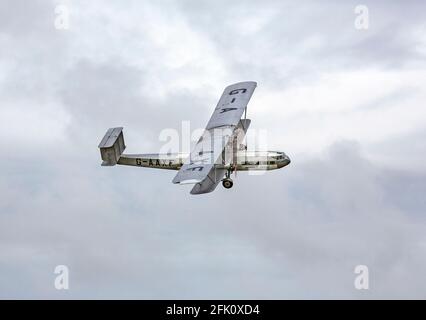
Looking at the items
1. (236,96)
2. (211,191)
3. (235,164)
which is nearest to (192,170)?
(211,191)

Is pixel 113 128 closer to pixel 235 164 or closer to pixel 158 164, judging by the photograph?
pixel 158 164

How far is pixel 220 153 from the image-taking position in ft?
209

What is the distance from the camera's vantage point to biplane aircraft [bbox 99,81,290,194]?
210 ft

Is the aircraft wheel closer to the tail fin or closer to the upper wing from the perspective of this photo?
the upper wing

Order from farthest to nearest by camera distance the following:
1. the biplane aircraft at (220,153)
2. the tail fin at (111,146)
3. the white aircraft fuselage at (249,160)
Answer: the tail fin at (111,146)
the white aircraft fuselage at (249,160)
the biplane aircraft at (220,153)

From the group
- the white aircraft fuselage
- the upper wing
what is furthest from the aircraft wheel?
the white aircraft fuselage

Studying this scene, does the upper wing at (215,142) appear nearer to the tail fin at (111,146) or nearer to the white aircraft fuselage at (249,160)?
the white aircraft fuselage at (249,160)

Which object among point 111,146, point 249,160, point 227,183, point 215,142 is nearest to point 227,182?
point 227,183

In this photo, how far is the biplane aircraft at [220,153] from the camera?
210ft

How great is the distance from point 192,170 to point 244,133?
12.1 m

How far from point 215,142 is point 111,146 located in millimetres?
8109

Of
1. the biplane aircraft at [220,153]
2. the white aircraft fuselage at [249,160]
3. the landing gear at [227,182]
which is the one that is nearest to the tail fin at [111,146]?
the biplane aircraft at [220,153]

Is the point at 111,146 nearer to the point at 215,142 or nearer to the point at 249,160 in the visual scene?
the point at 215,142

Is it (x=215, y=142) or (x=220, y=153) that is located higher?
(x=215, y=142)
